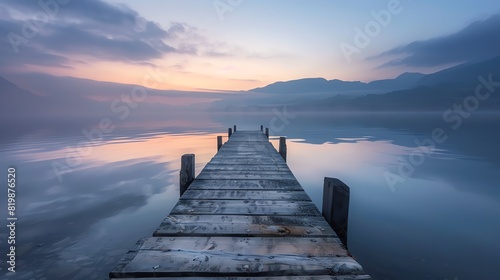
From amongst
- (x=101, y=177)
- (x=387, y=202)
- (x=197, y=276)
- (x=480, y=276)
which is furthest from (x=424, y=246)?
(x=101, y=177)

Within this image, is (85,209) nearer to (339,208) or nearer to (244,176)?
(244,176)

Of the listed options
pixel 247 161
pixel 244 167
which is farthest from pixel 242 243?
pixel 247 161

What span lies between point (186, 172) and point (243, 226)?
8.71 feet

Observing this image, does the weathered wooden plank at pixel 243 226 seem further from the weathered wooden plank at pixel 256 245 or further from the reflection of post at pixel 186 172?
the reflection of post at pixel 186 172

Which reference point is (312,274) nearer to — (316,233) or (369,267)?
(316,233)

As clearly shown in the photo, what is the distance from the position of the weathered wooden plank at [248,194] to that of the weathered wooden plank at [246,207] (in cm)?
22

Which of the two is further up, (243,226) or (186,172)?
(186,172)

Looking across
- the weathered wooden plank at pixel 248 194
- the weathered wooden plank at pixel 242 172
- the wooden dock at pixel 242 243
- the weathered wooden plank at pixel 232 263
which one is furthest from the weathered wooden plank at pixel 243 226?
the weathered wooden plank at pixel 242 172

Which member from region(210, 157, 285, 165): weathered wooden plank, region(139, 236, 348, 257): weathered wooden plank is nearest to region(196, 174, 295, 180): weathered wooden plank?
region(210, 157, 285, 165): weathered wooden plank

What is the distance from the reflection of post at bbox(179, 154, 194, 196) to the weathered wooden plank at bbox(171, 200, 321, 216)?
1226 mm

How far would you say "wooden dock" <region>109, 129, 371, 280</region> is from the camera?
7.56ft

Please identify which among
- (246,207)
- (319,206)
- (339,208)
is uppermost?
(339,208)

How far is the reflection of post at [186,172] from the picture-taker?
18.0 feet

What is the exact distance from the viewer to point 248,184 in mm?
5543
